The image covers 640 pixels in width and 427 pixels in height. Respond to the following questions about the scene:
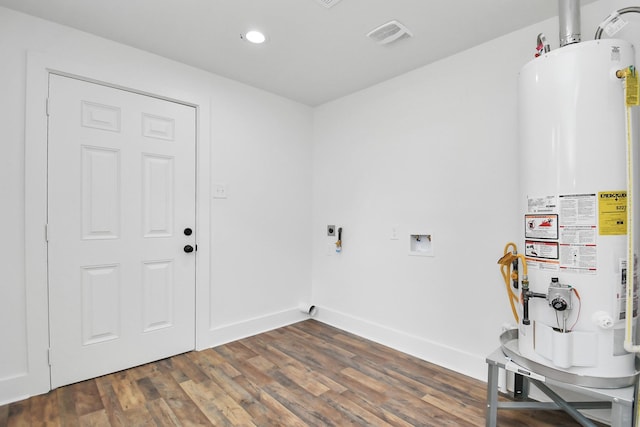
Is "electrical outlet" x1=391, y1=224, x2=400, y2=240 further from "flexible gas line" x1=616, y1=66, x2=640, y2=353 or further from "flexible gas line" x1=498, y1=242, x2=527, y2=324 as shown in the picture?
"flexible gas line" x1=616, y1=66, x2=640, y2=353

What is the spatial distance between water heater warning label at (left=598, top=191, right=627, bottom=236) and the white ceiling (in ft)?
3.91

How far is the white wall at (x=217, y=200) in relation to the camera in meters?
1.92

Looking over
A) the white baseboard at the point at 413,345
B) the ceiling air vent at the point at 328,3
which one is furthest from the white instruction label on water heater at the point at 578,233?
the ceiling air vent at the point at 328,3

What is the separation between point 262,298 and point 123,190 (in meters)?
1.61

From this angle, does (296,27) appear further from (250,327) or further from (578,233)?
(250,327)

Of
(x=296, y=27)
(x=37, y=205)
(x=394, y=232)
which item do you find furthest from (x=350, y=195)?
(x=37, y=205)

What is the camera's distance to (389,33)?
2139mm

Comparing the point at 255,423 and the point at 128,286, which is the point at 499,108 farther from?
the point at 128,286

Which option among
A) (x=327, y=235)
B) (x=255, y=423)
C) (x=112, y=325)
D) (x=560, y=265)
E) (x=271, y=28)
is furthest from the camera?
(x=327, y=235)

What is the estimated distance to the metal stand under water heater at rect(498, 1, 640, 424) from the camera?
1.35 m

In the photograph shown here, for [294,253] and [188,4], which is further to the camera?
[294,253]

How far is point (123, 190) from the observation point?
2324mm

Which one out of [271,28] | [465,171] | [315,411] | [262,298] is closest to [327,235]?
[262,298]

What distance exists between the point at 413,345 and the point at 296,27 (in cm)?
263
